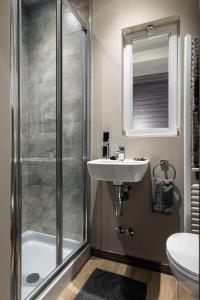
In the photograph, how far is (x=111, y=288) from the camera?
4.89ft

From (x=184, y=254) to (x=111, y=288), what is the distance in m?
0.75

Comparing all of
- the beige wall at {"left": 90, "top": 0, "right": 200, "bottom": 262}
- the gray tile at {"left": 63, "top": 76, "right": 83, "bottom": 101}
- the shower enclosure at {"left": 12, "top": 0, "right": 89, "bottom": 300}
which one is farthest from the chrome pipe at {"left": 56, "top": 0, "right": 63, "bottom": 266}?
the beige wall at {"left": 90, "top": 0, "right": 200, "bottom": 262}

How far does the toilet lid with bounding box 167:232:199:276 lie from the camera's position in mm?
938

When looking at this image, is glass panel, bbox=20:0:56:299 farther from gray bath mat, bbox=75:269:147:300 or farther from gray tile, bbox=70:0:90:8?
gray bath mat, bbox=75:269:147:300

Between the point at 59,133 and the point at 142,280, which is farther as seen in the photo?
the point at 59,133

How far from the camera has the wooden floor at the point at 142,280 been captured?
4.68 feet

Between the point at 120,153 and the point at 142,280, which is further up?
the point at 120,153

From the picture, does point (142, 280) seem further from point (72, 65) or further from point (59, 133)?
point (72, 65)

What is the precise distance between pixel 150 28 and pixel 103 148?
1215mm

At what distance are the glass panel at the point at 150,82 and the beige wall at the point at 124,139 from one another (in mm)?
150

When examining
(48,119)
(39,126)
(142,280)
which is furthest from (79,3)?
(142,280)

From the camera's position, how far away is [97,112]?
1.99 m

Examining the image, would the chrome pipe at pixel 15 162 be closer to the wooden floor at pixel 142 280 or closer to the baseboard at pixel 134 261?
the wooden floor at pixel 142 280

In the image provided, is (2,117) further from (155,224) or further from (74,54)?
(155,224)
